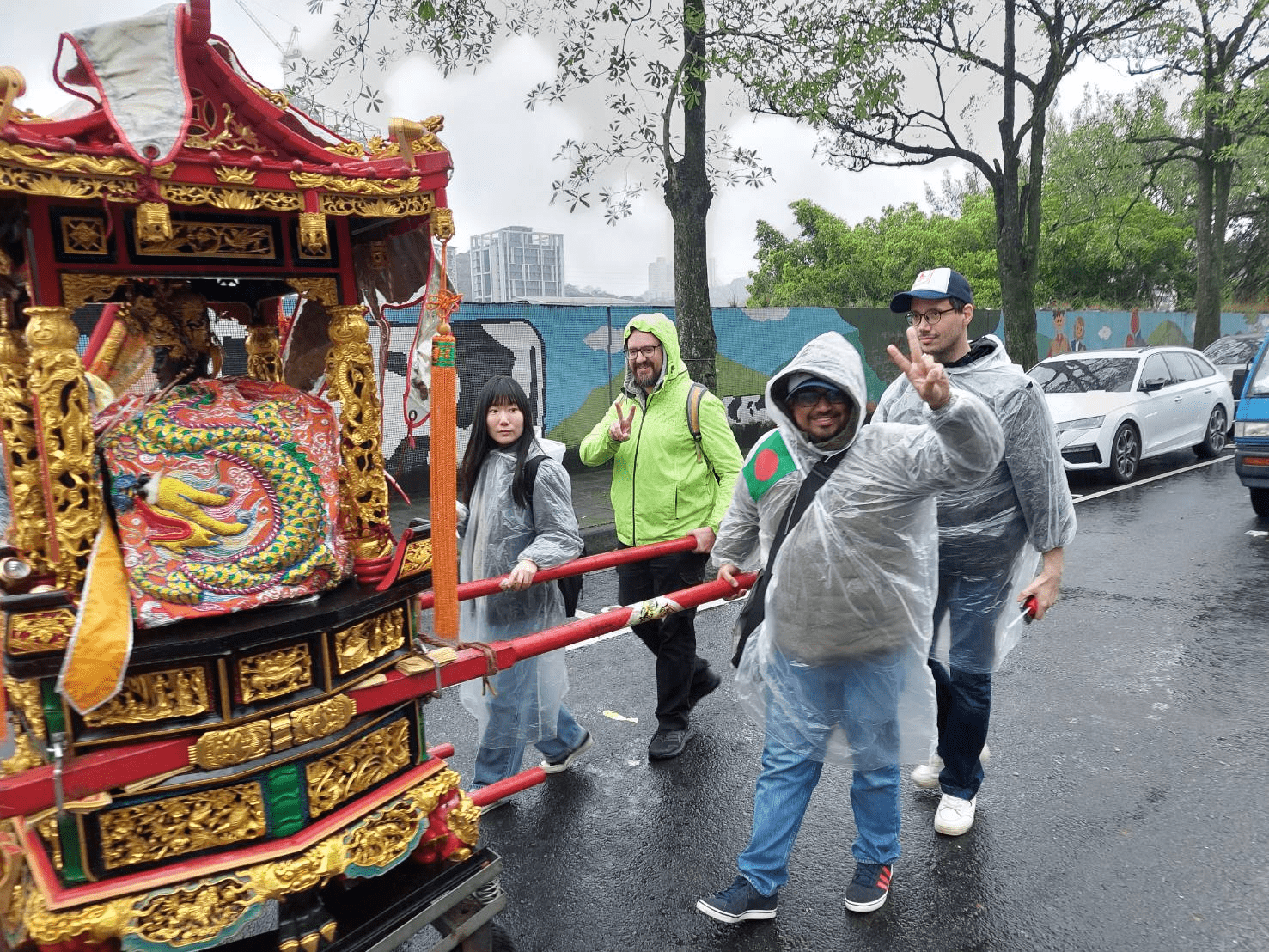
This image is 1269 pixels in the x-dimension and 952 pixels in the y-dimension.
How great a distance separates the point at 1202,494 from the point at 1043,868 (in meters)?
8.26

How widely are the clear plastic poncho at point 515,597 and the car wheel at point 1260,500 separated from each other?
299 inches

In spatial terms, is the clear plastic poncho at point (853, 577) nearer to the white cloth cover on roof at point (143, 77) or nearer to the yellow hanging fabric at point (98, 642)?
the white cloth cover on roof at point (143, 77)

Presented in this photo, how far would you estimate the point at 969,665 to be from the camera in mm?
3287

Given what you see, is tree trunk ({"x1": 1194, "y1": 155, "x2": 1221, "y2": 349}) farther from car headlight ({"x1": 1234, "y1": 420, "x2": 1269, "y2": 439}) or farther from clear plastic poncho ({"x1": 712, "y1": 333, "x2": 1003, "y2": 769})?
clear plastic poncho ({"x1": 712, "y1": 333, "x2": 1003, "y2": 769})

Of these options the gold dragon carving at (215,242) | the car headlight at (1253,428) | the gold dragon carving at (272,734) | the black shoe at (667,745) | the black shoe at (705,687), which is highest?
the gold dragon carving at (215,242)

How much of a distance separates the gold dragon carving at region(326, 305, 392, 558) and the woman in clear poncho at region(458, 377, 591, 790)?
944 millimetres

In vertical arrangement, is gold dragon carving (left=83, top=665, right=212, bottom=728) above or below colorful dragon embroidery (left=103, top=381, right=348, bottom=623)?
below

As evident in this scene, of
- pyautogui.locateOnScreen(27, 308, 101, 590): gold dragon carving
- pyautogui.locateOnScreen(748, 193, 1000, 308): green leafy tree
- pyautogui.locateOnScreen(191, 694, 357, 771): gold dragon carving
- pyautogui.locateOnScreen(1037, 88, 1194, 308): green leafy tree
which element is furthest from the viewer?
pyautogui.locateOnScreen(748, 193, 1000, 308): green leafy tree

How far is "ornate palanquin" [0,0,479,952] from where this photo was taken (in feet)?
6.36

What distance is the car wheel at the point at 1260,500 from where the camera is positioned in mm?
8234

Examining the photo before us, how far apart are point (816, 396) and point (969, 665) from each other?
1.32 metres

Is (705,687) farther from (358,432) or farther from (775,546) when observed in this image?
(358,432)

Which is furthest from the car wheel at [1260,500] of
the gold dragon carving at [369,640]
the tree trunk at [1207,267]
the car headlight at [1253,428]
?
the tree trunk at [1207,267]

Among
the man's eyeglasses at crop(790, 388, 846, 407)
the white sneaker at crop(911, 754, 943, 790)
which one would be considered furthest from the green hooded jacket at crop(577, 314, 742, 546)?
the white sneaker at crop(911, 754, 943, 790)
